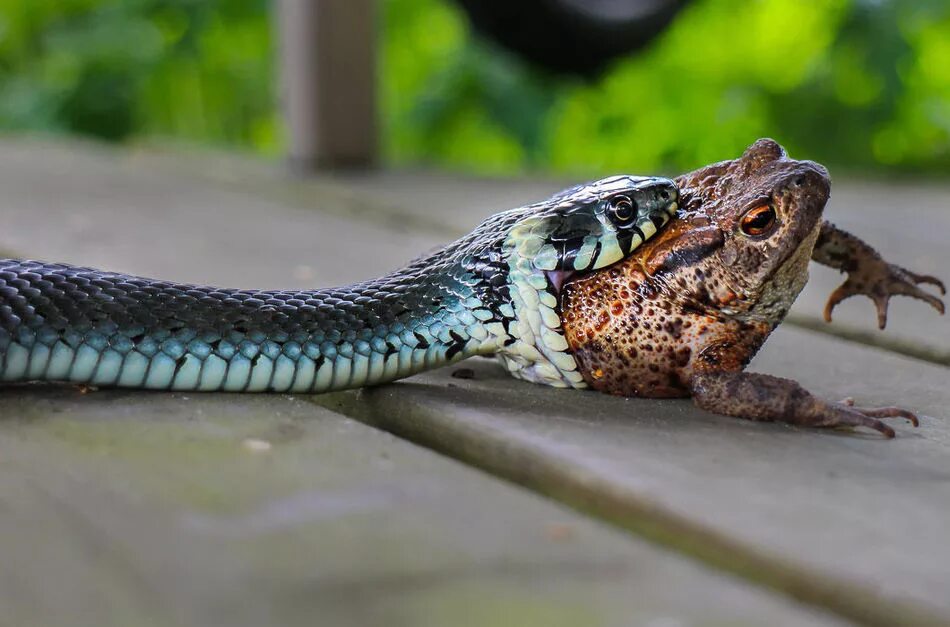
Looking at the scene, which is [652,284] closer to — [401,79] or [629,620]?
[629,620]

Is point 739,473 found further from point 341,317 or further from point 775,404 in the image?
point 341,317

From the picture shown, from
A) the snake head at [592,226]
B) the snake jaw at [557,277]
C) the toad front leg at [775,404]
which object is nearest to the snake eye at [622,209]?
the snake head at [592,226]

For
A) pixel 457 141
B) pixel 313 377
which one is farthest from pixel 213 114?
pixel 313 377

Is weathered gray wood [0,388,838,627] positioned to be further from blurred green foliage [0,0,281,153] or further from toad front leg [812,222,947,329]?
blurred green foliage [0,0,281,153]

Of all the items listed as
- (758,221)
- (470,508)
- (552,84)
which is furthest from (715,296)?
(552,84)

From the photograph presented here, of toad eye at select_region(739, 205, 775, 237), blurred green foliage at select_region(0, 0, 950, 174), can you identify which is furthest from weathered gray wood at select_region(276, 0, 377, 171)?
toad eye at select_region(739, 205, 775, 237)

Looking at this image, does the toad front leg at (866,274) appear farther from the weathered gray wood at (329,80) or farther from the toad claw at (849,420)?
the weathered gray wood at (329,80)
